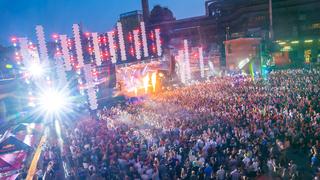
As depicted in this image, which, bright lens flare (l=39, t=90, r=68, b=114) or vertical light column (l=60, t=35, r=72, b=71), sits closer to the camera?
vertical light column (l=60, t=35, r=72, b=71)

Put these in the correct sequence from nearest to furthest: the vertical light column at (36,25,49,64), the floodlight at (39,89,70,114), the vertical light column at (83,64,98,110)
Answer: the vertical light column at (36,25,49,64)
the vertical light column at (83,64,98,110)
the floodlight at (39,89,70,114)

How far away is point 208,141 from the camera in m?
13.4

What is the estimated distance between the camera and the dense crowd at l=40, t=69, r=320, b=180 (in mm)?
A: 11570

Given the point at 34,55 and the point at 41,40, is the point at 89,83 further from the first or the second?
the point at 34,55

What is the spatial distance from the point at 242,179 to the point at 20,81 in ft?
91.9

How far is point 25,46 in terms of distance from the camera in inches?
699

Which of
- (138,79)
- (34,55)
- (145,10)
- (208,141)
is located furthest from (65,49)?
(145,10)

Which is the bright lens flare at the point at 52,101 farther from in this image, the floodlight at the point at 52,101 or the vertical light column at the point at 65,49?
the vertical light column at the point at 65,49

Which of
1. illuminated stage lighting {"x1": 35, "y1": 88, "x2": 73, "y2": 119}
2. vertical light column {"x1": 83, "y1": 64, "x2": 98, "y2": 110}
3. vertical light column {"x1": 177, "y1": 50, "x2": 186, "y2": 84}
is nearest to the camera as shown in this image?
vertical light column {"x1": 83, "y1": 64, "x2": 98, "y2": 110}

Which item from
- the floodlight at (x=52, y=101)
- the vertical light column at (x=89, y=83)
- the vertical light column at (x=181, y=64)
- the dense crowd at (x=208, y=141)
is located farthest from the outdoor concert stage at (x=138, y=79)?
the dense crowd at (x=208, y=141)

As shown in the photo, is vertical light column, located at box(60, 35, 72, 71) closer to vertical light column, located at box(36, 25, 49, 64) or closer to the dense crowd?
vertical light column, located at box(36, 25, 49, 64)

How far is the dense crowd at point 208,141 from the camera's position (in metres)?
11.6

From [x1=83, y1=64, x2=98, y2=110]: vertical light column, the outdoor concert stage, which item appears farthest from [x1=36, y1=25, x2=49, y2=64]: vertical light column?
the outdoor concert stage

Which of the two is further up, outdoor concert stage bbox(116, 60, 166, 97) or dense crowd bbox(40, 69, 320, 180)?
outdoor concert stage bbox(116, 60, 166, 97)
